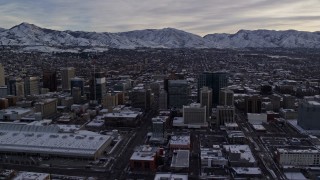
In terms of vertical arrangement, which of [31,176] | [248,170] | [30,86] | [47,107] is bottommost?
[248,170]

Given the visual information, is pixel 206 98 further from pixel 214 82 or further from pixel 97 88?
pixel 97 88

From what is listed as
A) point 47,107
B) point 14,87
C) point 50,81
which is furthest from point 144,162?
point 50,81

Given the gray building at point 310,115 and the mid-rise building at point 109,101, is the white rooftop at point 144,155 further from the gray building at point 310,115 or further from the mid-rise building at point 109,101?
the mid-rise building at point 109,101

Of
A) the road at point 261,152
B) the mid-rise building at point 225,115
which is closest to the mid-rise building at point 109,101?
the mid-rise building at point 225,115

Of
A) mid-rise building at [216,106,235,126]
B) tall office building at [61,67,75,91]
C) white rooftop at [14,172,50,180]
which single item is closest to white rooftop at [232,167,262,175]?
white rooftop at [14,172,50,180]

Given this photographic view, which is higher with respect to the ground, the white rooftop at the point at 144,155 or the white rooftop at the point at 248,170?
the white rooftop at the point at 144,155

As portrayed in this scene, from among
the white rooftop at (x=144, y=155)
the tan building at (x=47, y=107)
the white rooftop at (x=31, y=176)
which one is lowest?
the white rooftop at (x=31, y=176)
